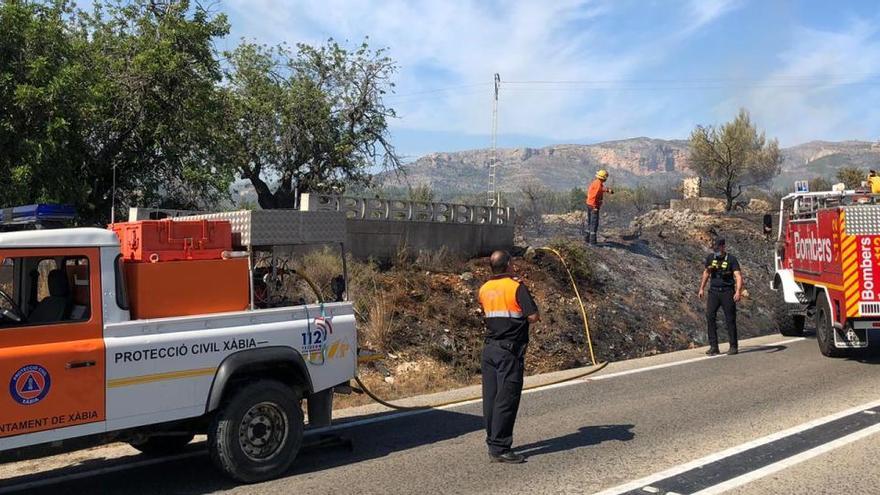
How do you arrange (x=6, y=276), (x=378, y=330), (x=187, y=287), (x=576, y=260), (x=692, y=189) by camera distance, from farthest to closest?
(x=692, y=189) → (x=576, y=260) → (x=378, y=330) → (x=187, y=287) → (x=6, y=276)

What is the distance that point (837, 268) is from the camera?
1147cm

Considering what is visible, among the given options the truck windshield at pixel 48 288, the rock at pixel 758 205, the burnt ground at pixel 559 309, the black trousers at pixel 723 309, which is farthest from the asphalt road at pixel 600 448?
the rock at pixel 758 205

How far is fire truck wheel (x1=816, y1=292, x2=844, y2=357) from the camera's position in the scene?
1183cm

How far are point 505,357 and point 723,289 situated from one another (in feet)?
24.9

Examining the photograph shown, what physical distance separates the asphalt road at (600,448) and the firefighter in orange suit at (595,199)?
9.67 m

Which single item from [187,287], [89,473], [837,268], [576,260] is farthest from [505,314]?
[576,260]

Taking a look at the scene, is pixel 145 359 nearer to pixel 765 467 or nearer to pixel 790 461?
pixel 765 467

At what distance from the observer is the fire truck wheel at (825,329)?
1183 centimetres

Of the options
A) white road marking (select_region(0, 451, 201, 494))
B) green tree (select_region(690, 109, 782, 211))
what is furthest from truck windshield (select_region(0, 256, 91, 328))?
green tree (select_region(690, 109, 782, 211))

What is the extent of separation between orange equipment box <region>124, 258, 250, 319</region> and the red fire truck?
9.55 meters

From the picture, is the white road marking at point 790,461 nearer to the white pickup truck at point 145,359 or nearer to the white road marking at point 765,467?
the white road marking at point 765,467

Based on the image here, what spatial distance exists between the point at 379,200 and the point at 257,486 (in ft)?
40.2

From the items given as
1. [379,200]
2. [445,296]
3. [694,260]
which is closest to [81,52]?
[379,200]

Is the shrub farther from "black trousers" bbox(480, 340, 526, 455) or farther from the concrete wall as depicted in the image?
"black trousers" bbox(480, 340, 526, 455)
